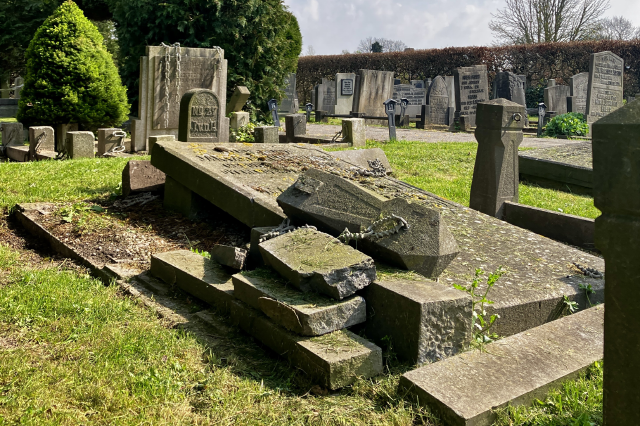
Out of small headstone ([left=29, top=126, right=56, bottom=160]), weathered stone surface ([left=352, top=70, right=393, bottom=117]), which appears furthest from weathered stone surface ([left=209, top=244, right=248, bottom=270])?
weathered stone surface ([left=352, top=70, right=393, bottom=117])

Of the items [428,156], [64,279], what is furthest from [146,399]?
[428,156]

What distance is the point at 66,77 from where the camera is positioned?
42.0 ft

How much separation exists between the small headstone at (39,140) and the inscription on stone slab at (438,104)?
46.3 feet

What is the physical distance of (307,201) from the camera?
3801 millimetres

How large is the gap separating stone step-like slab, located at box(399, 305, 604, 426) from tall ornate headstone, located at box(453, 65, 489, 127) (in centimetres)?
1978

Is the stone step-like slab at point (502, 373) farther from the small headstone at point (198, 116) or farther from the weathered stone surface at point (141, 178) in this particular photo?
the small headstone at point (198, 116)

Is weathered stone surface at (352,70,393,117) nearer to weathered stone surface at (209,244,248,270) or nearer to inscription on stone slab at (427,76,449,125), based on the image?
inscription on stone slab at (427,76,449,125)

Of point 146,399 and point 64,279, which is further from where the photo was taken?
point 64,279

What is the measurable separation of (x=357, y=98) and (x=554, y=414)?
22.5 m

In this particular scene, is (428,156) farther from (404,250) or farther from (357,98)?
(357,98)

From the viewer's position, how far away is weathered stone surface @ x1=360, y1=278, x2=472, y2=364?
2869 millimetres

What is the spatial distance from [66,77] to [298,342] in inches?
470

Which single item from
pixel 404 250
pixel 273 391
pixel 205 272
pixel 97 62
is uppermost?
pixel 97 62

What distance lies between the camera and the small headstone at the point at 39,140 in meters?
10.9
